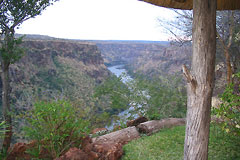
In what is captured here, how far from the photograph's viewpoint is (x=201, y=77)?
6.26 feet

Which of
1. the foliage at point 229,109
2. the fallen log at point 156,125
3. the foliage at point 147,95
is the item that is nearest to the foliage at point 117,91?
the foliage at point 147,95

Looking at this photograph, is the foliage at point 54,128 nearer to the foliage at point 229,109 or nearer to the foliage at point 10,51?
the foliage at point 229,109

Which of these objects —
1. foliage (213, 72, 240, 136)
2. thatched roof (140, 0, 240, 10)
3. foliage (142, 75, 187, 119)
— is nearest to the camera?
foliage (213, 72, 240, 136)

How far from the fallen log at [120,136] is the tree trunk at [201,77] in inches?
73.6

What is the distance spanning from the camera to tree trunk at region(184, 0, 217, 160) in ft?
6.23

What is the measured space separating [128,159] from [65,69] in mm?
28056

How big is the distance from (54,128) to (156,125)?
2567mm

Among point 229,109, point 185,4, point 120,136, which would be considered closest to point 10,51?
point 120,136

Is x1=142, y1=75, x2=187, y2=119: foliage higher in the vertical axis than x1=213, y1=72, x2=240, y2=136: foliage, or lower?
lower

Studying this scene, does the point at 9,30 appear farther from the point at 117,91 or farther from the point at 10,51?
the point at 117,91

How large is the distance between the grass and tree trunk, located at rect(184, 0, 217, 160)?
119 centimetres

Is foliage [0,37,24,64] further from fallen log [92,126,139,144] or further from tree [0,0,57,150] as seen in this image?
fallen log [92,126,139,144]

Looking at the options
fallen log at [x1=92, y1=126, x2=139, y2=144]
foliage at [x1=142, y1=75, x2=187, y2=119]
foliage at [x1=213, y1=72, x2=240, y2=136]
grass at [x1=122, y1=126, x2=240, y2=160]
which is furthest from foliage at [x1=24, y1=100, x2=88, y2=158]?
foliage at [x1=142, y1=75, x2=187, y2=119]

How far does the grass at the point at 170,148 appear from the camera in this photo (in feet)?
10.0
